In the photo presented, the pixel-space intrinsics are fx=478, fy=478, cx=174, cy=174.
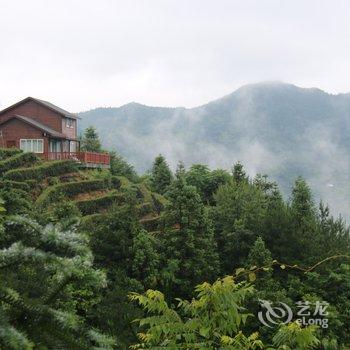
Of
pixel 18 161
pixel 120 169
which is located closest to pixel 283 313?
pixel 18 161

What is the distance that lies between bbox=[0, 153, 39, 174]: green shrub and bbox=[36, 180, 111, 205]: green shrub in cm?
358

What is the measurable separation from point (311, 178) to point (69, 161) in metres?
171

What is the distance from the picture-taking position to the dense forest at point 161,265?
236cm

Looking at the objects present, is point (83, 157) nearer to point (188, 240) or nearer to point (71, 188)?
point (71, 188)

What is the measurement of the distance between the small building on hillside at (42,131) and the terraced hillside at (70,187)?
3.55m

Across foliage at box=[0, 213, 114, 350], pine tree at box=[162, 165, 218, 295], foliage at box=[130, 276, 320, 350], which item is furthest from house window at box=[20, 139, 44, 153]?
foliage at box=[0, 213, 114, 350]

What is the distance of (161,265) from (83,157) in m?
22.2

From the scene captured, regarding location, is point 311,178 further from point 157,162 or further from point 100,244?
point 100,244

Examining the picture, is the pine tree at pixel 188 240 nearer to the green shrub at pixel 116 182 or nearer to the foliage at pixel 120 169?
the green shrub at pixel 116 182

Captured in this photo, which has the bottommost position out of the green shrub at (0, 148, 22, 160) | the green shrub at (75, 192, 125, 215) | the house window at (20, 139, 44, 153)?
the green shrub at (75, 192, 125, 215)

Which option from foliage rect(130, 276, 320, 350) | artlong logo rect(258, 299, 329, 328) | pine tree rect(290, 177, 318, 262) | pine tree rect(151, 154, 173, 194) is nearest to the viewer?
foliage rect(130, 276, 320, 350)

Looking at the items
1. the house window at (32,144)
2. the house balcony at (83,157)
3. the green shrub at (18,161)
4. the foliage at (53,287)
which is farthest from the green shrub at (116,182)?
the foliage at (53,287)

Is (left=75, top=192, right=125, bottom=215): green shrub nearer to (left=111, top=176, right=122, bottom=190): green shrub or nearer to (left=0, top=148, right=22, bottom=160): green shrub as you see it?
(left=111, top=176, right=122, bottom=190): green shrub

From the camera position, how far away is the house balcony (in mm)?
45156
